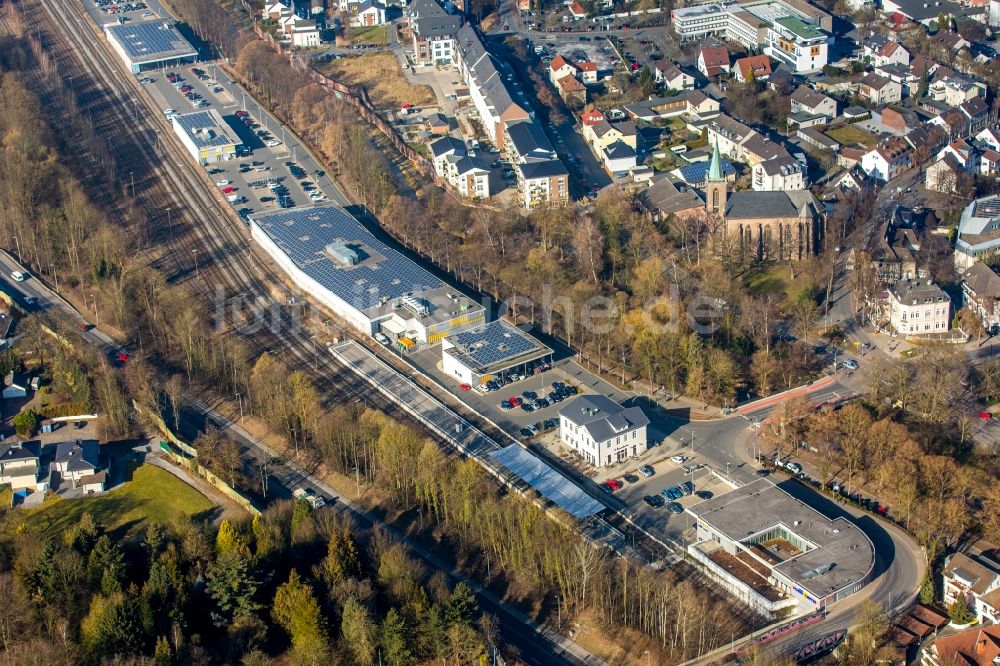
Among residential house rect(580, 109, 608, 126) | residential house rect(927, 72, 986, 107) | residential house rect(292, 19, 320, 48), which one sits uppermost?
residential house rect(292, 19, 320, 48)

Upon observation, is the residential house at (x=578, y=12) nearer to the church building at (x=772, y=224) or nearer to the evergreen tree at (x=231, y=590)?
the church building at (x=772, y=224)

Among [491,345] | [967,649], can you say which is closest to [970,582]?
[967,649]

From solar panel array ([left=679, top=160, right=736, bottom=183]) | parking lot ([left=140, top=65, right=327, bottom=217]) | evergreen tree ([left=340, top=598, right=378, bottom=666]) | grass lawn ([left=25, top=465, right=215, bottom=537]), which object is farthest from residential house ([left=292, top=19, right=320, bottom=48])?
evergreen tree ([left=340, top=598, right=378, bottom=666])

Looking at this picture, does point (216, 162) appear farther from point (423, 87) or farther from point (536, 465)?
point (536, 465)

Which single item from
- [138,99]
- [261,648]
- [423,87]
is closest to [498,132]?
[423,87]

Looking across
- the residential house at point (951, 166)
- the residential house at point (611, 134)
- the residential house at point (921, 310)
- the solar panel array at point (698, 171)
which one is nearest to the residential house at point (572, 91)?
the residential house at point (611, 134)

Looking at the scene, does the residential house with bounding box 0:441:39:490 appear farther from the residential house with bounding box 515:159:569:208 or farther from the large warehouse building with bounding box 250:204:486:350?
the residential house with bounding box 515:159:569:208

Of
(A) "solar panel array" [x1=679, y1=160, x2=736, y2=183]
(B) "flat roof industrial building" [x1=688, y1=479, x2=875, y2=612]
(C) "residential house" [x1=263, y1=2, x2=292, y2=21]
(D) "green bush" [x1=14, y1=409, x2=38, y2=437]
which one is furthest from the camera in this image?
(C) "residential house" [x1=263, y1=2, x2=292, y2=21]
